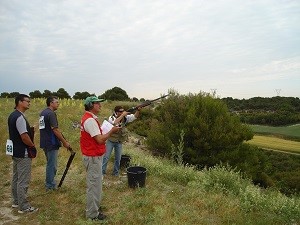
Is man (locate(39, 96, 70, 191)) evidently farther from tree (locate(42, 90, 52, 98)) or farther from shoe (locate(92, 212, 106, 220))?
tree (locate(42, 90, 52, 98))

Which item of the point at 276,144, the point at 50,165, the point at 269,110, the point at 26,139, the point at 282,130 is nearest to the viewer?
the point at 26,139

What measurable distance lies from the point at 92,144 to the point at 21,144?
1670 mm

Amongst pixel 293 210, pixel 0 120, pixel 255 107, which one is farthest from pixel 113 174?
pixel 255 107

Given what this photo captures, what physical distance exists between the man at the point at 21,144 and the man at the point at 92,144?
1.34 metres

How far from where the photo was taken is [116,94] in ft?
174

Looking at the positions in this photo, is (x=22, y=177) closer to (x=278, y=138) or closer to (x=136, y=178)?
(x=136, y=178)

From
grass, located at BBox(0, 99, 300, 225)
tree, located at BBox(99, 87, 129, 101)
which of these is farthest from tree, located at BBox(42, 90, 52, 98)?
grass, located at BBox(0, 99, 300, 225)

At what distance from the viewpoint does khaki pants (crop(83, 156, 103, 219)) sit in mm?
5164

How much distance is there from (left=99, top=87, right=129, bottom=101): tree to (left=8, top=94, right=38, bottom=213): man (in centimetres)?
4506

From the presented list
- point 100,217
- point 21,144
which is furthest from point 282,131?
point 21,144

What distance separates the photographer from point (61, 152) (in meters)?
10.8

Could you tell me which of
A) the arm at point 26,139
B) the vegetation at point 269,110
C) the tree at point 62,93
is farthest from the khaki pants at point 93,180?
the vegetation at point 269,110

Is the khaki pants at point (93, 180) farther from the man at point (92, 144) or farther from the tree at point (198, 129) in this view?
the tree at point (198, 129)

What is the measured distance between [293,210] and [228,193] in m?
1.48
